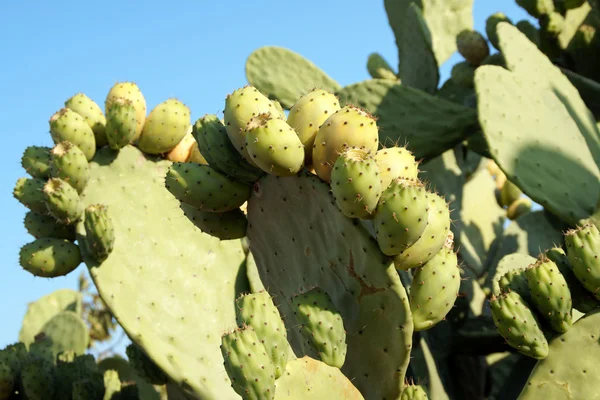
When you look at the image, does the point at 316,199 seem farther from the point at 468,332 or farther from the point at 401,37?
the point at 401,37

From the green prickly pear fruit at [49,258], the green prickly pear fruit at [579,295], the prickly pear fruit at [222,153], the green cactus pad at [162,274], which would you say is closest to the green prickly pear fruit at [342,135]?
the prickly pear fruit at [222,153]

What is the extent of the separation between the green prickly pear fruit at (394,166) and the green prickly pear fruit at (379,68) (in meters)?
2.85

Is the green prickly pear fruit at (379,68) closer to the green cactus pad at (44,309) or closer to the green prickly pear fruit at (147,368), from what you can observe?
the green cactus pad at (44,309)

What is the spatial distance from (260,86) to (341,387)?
84.6 inches

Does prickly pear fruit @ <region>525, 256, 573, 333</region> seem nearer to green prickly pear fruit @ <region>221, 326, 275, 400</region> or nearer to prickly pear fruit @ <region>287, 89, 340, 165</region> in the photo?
prickly pear fruit @ <region>287, 89, 340, 165</region>

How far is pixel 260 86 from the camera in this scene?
393cm

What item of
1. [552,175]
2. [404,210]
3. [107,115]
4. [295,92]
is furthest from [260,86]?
[404,210]

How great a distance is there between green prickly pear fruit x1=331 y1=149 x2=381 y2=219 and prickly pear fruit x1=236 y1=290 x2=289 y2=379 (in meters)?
0.31

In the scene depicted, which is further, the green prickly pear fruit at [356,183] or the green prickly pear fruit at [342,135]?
the green prickly pear fruit at [342,135]

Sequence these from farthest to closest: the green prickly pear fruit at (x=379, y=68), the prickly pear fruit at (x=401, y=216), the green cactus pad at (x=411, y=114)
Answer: the green prickly pear fruit at (x=379, y=68)
the green cactus pad at (x=411, y=114)
the prickly pear fruit at (x=401, y=216)

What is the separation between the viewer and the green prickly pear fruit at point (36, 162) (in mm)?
3248

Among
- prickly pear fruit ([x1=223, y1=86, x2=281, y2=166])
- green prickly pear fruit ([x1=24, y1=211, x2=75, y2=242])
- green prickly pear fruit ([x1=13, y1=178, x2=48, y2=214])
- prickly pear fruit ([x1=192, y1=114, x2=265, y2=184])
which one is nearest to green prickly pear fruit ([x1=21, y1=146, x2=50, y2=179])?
green prickly pear fruit ([x1=13, y1=178, x2=48, y2=214])

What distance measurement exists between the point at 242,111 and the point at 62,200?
108cm

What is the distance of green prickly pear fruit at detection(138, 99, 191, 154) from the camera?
3.35 metres
